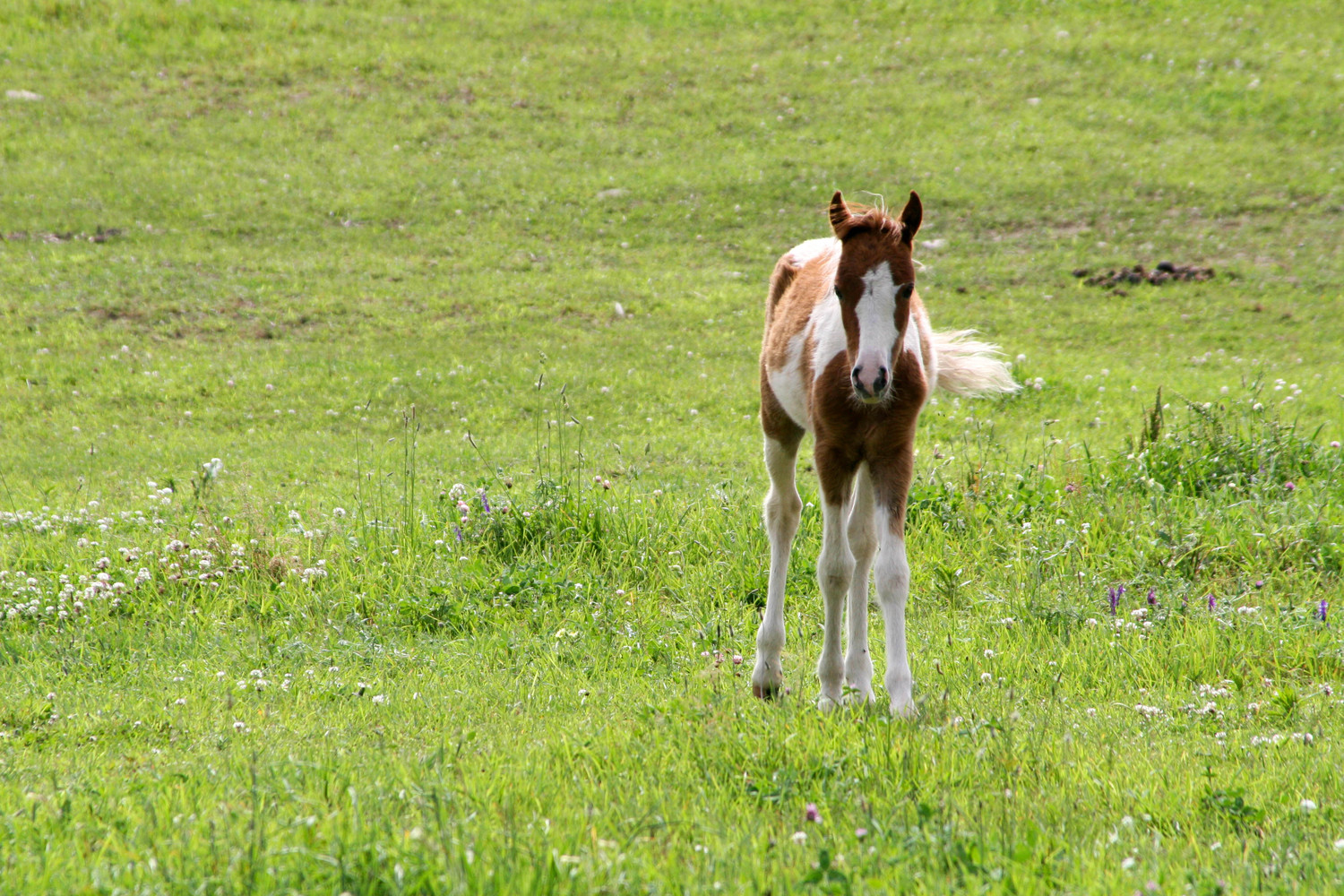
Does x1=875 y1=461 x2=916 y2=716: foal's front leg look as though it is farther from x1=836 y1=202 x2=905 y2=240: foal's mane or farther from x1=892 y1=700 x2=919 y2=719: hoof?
x1=836 y1=202 x2=905 y2=240: foal's mane

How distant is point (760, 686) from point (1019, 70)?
20673 millimetres

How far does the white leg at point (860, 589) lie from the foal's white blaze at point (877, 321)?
0.78m

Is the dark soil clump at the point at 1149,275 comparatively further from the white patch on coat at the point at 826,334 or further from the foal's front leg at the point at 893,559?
the foal's front leg at the point at 893,559

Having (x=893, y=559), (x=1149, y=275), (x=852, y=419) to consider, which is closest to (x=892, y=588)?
(x=893, y=559)

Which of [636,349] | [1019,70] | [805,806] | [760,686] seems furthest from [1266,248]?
[805,806]

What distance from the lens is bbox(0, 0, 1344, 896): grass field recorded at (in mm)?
3422

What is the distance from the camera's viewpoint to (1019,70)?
73.6 ft

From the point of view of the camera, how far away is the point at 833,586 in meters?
4.82

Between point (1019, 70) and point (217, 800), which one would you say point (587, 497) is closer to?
point (217, 800)

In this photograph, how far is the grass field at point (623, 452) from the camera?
3422mm

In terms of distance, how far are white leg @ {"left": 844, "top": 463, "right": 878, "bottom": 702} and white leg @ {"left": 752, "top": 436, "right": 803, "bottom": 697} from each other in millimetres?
335

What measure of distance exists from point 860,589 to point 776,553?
624 mm

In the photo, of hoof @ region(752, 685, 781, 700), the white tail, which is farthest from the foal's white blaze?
the white tail

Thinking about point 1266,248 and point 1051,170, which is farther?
point 1051,170
